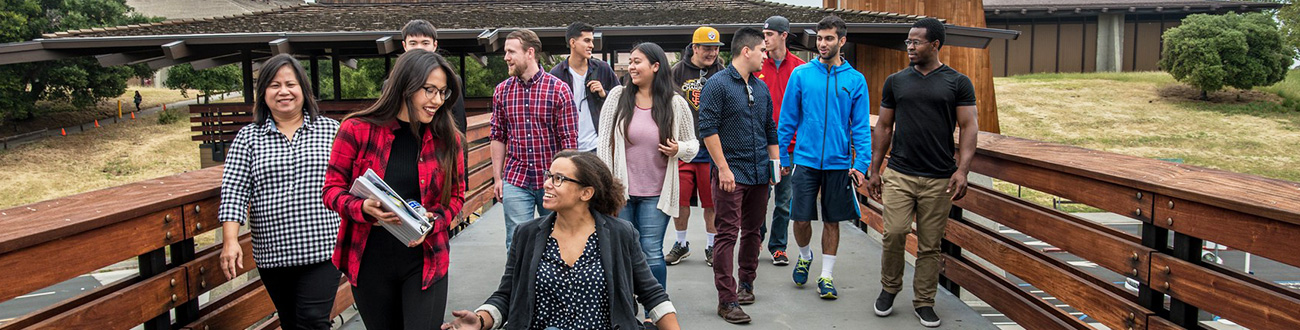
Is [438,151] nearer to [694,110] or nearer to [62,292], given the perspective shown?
[694,110]

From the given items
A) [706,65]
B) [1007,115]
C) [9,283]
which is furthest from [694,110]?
[1007,115]

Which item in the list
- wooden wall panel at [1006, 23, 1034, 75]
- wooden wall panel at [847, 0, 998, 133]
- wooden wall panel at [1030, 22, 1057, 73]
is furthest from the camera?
wooden wall panel at [1006, 23, 1034, 75]

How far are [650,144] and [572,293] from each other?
201 centimetres

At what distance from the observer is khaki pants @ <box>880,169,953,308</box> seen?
527 centimetres

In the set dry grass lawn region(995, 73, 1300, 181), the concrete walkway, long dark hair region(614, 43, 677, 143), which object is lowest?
dry grass lawn region(995, 73, 1300, 181)

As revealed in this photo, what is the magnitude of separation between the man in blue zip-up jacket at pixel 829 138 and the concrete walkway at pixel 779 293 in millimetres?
254

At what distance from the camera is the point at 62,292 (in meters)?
22.6

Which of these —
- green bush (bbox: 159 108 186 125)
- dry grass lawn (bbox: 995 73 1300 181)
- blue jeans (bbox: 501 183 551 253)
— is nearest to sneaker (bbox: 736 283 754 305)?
blue jeans (bbox: 501 183 551 253)

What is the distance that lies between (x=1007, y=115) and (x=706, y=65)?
37.2 m

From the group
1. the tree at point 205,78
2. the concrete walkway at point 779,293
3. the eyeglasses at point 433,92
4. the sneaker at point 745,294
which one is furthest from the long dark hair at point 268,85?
the tree at point 205,78

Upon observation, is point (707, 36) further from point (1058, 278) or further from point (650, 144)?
point (1058, 278)

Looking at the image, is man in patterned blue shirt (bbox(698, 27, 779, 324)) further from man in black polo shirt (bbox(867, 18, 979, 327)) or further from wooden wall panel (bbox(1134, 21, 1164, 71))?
wooden wall panel (bbox(1134, 21, 1164, 71))

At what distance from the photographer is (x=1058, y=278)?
460 cm

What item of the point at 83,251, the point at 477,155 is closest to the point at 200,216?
the point at 83,251
